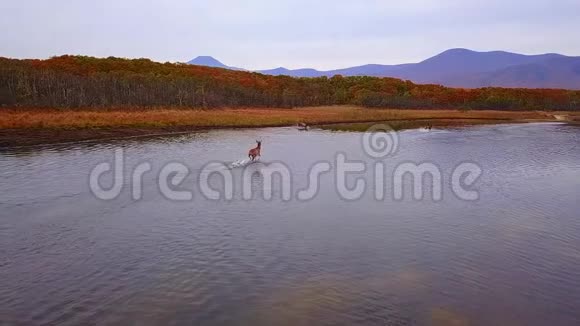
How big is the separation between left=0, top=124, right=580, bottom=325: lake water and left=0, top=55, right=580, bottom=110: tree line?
1598 inches

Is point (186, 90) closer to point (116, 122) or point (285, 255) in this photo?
point (116, 122)

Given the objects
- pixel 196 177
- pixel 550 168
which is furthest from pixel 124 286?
pixel 550 168

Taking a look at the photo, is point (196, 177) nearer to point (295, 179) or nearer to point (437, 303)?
point (295, 179)

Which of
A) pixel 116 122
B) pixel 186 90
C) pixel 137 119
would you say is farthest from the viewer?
pixel 186 90

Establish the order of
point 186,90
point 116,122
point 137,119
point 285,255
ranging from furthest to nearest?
point 186,90 < point 137,119 < point 116,122 < point 285,255

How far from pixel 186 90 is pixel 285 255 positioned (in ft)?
224

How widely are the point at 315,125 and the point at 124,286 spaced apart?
53.3m

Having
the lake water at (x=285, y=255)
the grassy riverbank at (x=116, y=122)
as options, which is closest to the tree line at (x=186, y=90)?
the grassy riverbank at (x=116, y=122)

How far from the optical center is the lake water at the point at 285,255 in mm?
10445

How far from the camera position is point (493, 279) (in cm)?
1255

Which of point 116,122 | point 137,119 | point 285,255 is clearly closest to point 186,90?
point 137,119

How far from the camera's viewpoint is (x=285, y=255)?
555 inches

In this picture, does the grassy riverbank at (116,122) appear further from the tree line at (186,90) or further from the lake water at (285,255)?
the lake water at (285,255)

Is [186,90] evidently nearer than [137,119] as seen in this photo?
No
